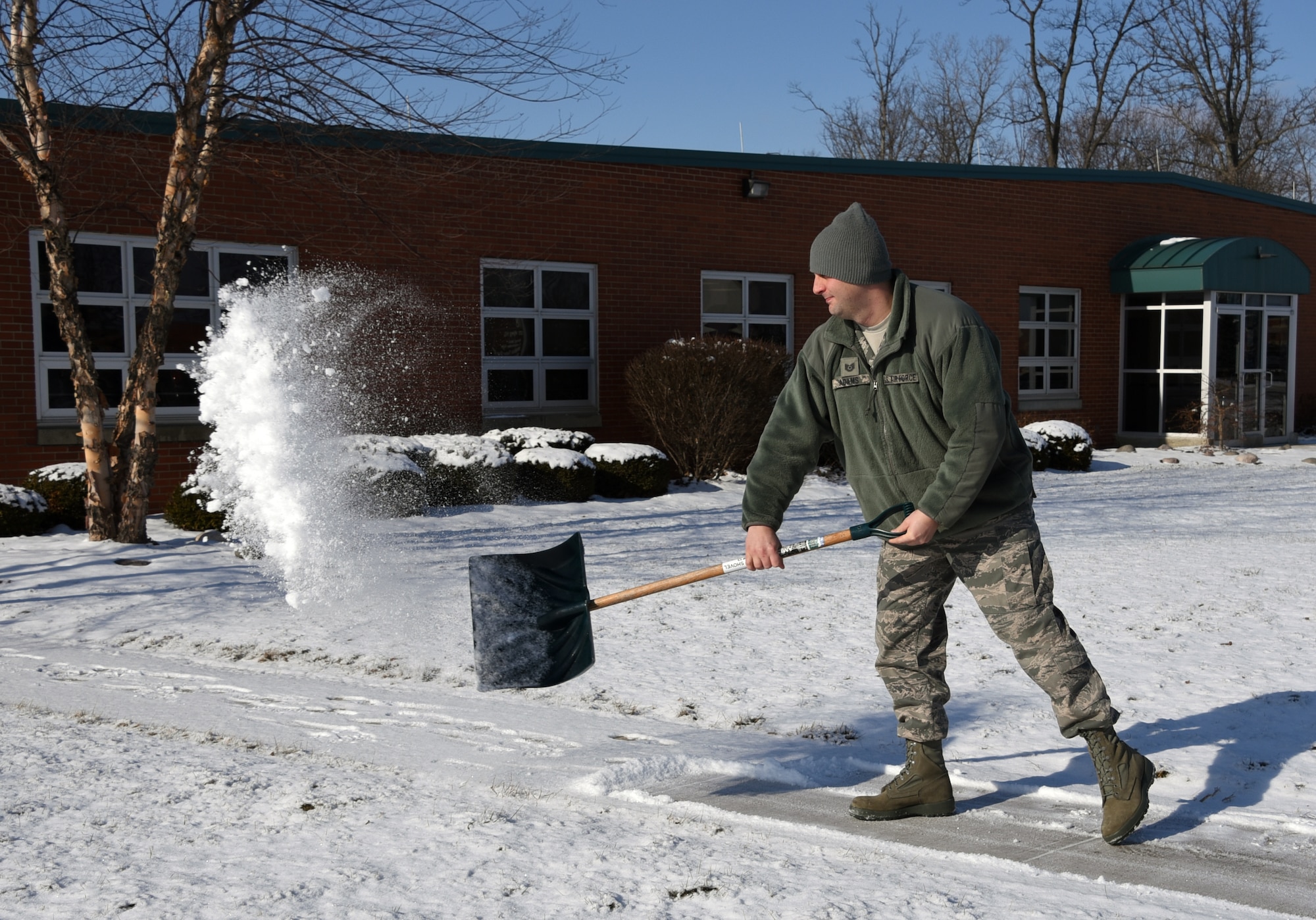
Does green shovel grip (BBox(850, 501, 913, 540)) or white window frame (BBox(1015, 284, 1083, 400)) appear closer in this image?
green shovel grip (BBox(850, 501, 913, 540))

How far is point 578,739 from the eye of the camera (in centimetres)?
486

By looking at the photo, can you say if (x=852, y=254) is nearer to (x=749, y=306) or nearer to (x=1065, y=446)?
(x=749, y=306)

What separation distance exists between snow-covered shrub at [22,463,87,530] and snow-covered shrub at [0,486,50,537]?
146 mm

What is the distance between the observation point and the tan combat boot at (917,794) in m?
3.94

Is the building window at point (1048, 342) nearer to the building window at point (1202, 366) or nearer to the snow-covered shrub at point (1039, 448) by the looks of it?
the building window at point (1202, 366)

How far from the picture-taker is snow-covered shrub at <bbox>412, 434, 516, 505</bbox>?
12.1m

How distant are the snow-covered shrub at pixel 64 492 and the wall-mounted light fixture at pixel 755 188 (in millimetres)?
9118

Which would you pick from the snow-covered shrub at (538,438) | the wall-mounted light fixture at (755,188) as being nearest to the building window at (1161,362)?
the wall-mounted light fixture at (755,188)

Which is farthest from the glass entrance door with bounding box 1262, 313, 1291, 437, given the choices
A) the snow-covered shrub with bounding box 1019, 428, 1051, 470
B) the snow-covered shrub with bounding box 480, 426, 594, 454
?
the snow-covered shrub with bounding box 480, 426, 594, 454

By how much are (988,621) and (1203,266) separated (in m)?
18.2

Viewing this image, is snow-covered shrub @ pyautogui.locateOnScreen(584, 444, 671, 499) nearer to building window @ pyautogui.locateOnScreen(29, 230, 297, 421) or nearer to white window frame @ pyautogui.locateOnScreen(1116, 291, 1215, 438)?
building window @ pyautogui.locateOnScreen(29, 230, 297, 421)

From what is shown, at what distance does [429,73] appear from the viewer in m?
9.00

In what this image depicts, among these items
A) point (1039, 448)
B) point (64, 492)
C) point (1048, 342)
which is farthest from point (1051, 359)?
point (64, 492)

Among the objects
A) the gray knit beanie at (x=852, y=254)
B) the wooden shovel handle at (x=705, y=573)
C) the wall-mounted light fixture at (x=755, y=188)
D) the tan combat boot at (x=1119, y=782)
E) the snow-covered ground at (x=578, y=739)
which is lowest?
the snow-covered ground at (x=578, y=739)
